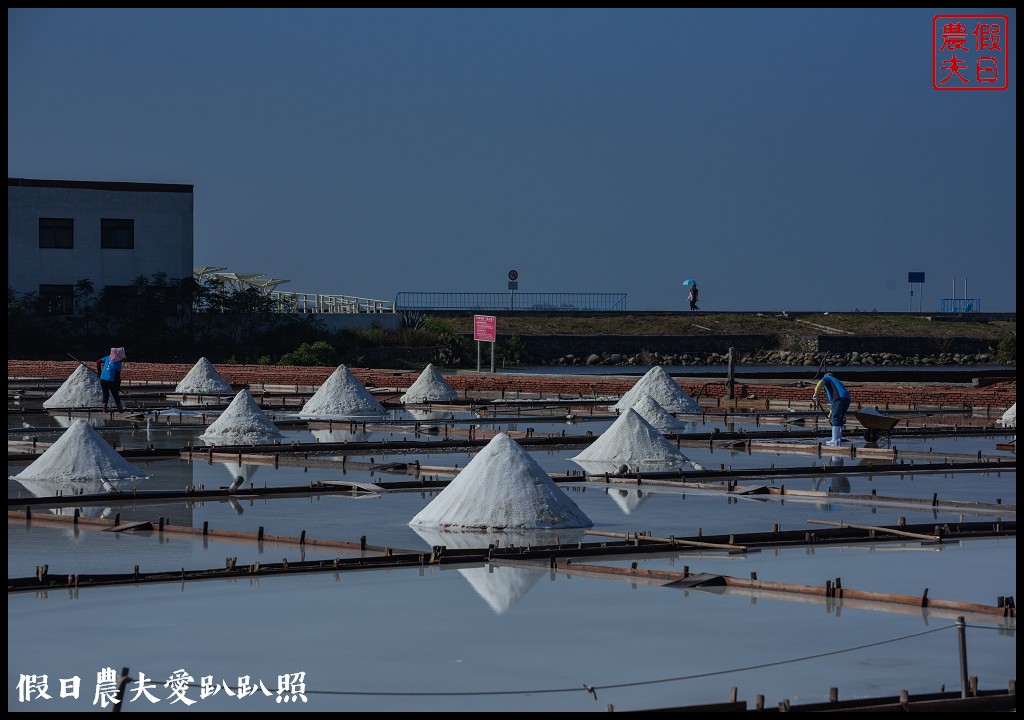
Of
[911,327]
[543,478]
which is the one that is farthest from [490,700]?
[911,327]

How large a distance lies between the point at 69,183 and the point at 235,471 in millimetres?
32468

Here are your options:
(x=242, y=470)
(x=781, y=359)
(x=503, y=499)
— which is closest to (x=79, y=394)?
(x=242, y=470)

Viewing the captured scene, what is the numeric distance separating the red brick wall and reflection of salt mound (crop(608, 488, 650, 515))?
12728 mm

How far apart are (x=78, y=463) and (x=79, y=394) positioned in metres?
12.3

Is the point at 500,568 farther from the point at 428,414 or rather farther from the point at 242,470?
the point at 428,414

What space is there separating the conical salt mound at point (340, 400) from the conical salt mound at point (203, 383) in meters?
5.48

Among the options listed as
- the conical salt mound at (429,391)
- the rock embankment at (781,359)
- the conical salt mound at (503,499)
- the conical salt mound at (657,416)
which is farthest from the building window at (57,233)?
the conical salt mound at (503,499)

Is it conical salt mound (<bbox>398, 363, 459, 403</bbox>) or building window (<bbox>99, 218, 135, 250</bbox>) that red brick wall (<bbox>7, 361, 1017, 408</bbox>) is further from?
building window (<bbox>99, 218, 135, 250</bbox>)

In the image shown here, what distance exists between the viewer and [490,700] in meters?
7.40

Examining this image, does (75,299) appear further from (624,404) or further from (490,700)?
(490,700)

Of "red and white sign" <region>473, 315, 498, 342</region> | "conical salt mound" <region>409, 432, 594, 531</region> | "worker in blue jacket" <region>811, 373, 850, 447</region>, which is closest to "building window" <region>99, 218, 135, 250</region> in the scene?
"red and white sign" <region>473, 315, 498, 342</region>

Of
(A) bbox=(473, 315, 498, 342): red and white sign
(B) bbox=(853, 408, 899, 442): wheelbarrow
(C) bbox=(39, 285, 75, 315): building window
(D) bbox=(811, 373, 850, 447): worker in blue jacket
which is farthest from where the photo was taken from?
(C) bbox=(39, 285, 75, 315): building window

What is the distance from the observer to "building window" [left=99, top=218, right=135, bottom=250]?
48562 mm

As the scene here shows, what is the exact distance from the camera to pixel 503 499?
13109 millimetres
